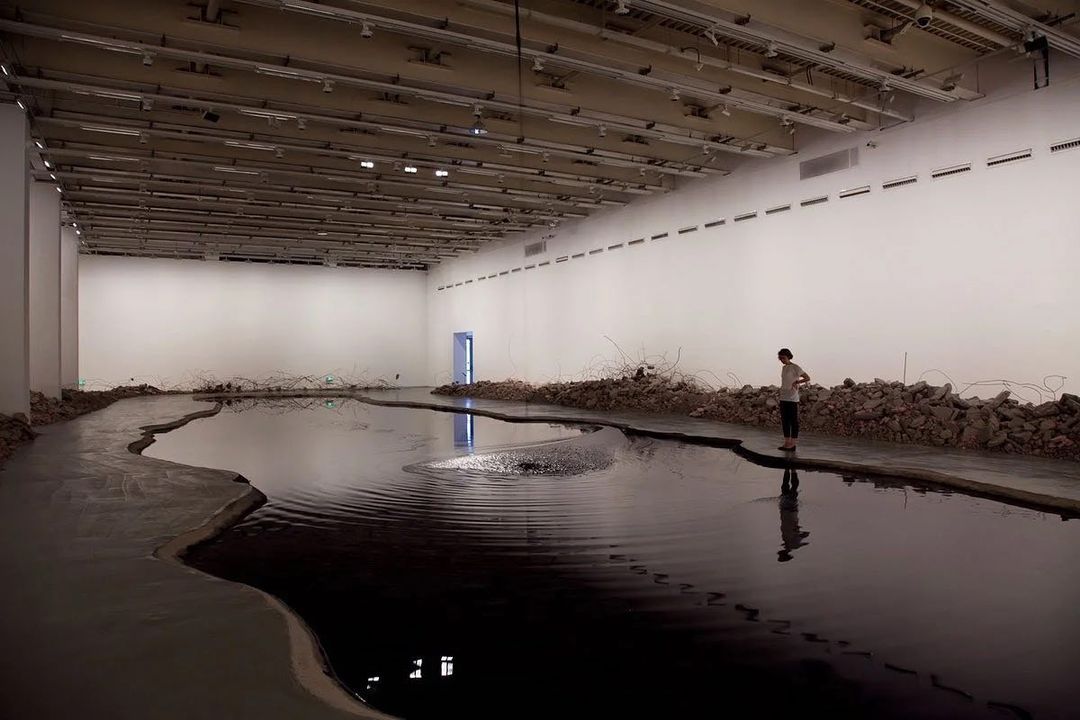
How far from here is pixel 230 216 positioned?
1877 centimetres

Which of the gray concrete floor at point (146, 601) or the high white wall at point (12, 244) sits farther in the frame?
the high white wall at point (12, 244)

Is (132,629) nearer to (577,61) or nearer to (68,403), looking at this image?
(577,61)

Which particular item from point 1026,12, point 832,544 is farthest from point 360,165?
point 832,544

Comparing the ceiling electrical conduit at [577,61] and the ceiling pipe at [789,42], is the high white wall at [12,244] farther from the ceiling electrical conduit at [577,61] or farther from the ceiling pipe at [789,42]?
the ceiling pipe at [789,42]

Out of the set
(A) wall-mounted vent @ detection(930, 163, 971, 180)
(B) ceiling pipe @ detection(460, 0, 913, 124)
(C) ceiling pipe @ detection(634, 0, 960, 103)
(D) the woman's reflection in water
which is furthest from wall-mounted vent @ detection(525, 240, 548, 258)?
(D) the woman's reflection in water

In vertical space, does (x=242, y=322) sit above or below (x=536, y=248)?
below

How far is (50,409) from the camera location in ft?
45.8

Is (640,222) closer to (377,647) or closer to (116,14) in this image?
(116,14)

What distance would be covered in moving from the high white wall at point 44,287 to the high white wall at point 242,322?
10.5 m

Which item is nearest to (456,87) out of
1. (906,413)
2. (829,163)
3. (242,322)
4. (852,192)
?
(829,163)

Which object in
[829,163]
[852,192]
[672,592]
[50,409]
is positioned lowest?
[672,592]

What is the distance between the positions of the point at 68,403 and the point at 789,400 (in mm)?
16155

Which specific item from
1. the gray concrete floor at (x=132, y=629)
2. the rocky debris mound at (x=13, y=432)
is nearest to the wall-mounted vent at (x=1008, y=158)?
the gray concrete floor at (x=132, y=629)

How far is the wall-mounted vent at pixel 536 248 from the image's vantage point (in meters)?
21.3
